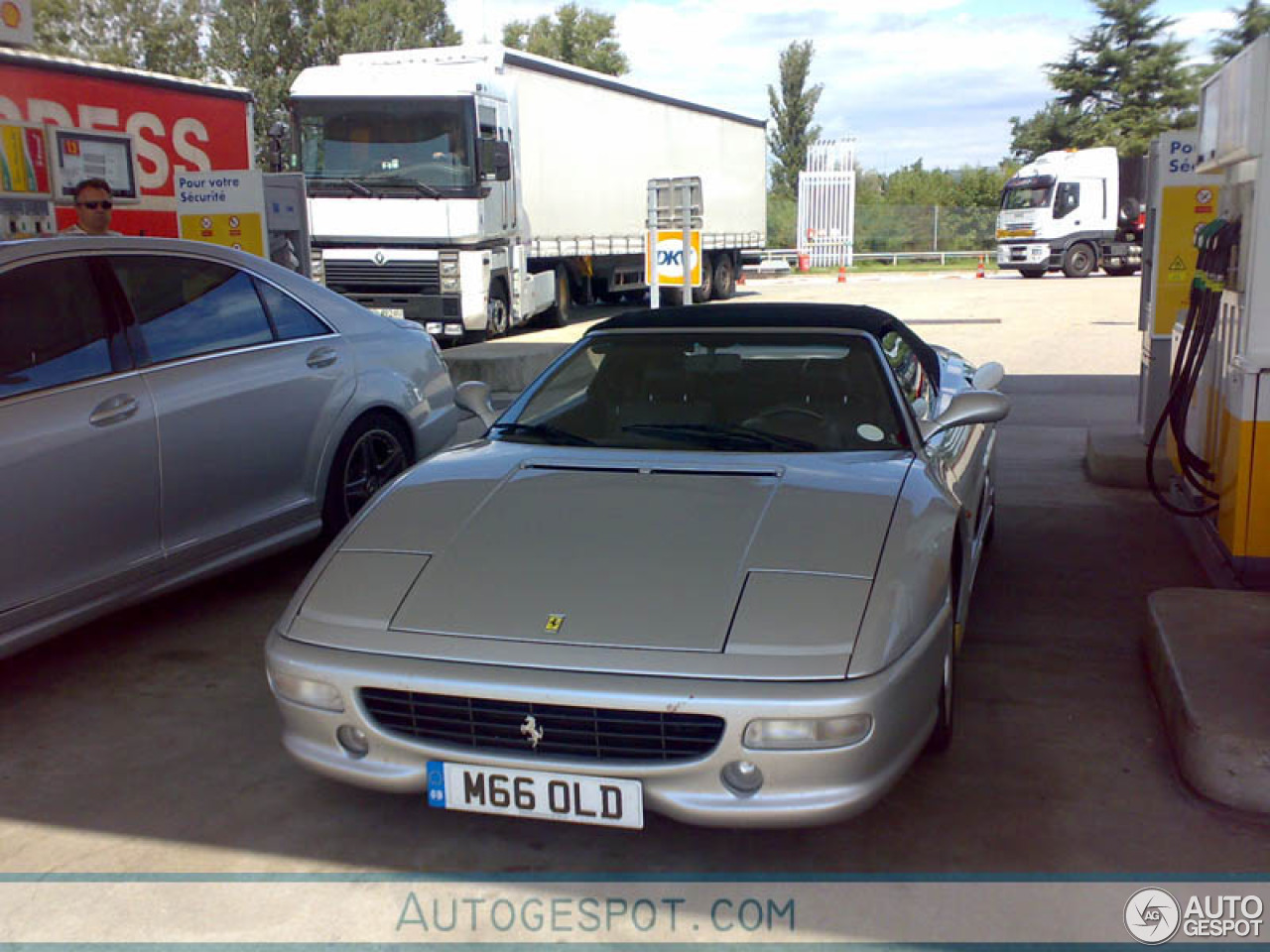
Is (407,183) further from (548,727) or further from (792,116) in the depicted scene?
(792,116)

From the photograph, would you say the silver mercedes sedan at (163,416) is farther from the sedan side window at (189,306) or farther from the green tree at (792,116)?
the green tree at (792,116)

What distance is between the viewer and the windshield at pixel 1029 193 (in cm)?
3228

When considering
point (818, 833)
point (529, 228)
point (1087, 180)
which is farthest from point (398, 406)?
point (1087, 180)

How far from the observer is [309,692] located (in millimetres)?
2936

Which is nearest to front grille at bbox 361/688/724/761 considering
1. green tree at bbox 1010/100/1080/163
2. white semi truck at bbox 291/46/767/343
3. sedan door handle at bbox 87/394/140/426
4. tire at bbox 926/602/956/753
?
tire at bbox 926/602/956/753

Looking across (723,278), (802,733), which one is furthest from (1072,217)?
(802,733)

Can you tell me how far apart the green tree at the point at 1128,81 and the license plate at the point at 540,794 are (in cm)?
5327

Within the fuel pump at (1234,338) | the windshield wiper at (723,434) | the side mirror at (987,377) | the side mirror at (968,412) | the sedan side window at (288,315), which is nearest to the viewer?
the windshield wiper at (723,434)

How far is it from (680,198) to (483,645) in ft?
29.7

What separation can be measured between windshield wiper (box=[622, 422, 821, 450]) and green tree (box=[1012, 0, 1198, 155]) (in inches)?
2041

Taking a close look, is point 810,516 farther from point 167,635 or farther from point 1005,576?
point 167,635

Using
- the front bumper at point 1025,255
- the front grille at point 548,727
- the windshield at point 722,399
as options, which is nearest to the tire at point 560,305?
the windshield at point 722,399

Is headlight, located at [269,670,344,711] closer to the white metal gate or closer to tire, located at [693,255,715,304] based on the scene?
tire, located at [693,255,715,304]

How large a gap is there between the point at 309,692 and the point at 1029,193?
108ft
